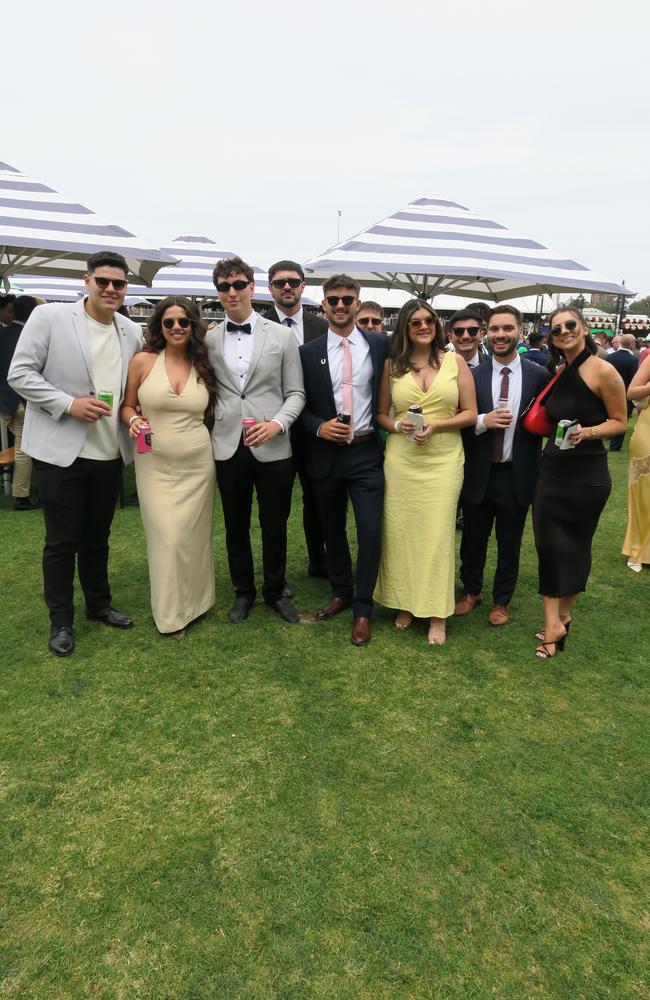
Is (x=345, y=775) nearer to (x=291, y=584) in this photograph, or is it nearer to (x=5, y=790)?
(x=5, y=790)

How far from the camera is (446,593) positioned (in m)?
3.82

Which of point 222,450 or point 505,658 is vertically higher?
point 222,450

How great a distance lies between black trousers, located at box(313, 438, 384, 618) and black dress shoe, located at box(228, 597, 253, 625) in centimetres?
77

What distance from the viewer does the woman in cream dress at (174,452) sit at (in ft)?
11.7

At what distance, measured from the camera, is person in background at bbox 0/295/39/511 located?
6.16m

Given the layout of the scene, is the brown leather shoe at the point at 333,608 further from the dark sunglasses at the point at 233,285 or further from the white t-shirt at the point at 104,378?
the dark sunglasses at the point at 233,285

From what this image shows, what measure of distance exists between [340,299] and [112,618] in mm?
2474

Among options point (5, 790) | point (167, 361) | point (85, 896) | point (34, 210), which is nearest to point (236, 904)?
point (85, 896)

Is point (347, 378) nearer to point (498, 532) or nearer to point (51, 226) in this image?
point (498, 532)

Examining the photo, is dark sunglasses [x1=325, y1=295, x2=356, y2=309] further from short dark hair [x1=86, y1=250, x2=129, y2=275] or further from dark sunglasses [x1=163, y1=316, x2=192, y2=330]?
short dark hair [x1=86, y1=250, x2=129, y2=275]

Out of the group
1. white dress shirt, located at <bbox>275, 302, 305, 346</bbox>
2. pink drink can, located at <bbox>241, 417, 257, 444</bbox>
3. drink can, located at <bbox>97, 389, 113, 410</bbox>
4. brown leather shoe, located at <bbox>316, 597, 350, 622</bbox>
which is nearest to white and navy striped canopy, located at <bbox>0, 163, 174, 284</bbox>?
white dress shirt, located at <bbox>275, 302, 305, 346</bbox>

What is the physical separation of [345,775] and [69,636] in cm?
194

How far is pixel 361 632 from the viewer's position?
3.83 meters

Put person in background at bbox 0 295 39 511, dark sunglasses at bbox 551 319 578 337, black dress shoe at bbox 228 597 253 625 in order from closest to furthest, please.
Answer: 1. dark sunglasses at bbox 551 319 578 337
2. black dress shoe at bbox 228 597 253 625
3. person in background at bbox 0 295 39 511
